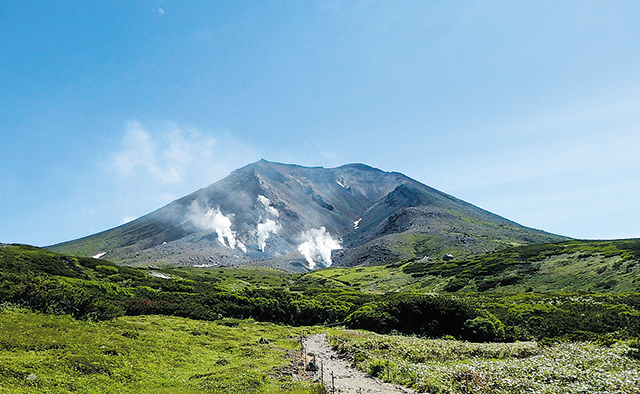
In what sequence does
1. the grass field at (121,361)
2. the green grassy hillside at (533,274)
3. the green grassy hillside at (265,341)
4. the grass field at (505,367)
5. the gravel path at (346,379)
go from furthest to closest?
the green grassy hillside at (533,274) → the gravel path at (346,379) → the green grassy hillside at (265,341) → the grass field at (505,367) → the grass field at (121,361)

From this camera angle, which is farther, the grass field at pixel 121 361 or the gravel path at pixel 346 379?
the gravel path at pixel 346 379

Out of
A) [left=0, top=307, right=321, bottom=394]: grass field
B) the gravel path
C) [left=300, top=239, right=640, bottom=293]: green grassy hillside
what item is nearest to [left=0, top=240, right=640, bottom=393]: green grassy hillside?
[left=0, top=307, right=321, bottom=394]: grass field

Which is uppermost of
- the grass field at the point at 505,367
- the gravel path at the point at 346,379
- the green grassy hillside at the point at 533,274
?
the green grassy hillside at the point at 533,274

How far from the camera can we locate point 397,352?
27.8 m

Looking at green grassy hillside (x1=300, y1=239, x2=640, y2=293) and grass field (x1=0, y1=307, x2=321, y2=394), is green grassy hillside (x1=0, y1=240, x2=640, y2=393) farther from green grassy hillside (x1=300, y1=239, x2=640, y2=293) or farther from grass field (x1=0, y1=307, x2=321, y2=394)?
green grassy hillside (x1=300, y1=239, x2=640, y2=293)

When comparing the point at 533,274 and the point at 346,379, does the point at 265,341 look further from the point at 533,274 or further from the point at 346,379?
the point at 533,274

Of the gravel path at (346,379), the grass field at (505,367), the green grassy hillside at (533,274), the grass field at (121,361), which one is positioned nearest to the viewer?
the grass field at (121,361)

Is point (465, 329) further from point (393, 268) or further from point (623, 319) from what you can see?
point (393, 268)

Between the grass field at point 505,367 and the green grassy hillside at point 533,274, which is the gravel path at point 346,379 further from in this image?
the green grassy hillside at point 533,274

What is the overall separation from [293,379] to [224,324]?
26.9m

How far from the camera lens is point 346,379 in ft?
72.8

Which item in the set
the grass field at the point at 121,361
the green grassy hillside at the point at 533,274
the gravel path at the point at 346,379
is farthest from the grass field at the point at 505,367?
the green grassy hillside at the point at 533,274

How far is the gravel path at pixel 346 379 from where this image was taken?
19.5 metres

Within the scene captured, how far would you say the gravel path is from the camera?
19.5 m
